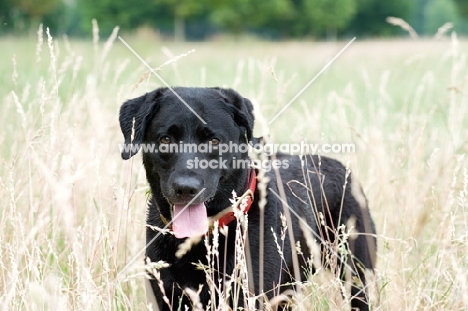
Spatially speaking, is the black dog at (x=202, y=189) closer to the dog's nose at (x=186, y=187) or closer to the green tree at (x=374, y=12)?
the dog's nose at (x=186, y=187)

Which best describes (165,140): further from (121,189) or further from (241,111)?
(121,189)

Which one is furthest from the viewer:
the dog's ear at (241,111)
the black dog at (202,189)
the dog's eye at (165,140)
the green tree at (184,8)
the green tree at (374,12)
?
the green tree at (374,12)

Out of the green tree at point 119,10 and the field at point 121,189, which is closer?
the field at point 121,189

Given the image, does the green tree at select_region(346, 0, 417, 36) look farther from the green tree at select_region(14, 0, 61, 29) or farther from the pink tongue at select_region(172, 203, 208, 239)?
the pink tongue at select_region(172, 203, 208, 239)

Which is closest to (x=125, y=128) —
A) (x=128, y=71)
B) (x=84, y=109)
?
(x=84, y=109)

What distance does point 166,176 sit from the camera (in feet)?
10.7

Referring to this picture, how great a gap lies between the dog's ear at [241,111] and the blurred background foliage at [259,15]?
132ft

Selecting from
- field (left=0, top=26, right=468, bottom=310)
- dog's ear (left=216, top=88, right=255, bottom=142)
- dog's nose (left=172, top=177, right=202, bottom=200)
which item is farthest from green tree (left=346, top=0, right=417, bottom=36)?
dog's nose (left=172, top=177, right=202, bottom=200)

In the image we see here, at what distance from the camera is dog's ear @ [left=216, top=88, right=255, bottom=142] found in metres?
3.54

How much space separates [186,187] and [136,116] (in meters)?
0.70

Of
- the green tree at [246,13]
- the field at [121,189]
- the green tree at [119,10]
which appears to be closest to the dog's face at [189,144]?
the field at [121,189]

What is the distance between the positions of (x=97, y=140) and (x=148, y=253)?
4.97 ft

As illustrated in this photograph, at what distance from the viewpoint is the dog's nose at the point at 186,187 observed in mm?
3049

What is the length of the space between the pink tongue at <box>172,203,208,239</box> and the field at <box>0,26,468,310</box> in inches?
8.8
